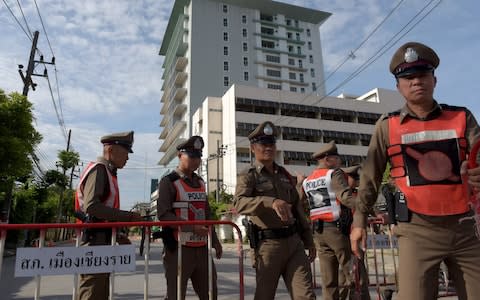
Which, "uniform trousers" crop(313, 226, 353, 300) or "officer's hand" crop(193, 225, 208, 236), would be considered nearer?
"officer's hand" crop(193, 225, 208, 236)

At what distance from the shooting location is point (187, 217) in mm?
3887

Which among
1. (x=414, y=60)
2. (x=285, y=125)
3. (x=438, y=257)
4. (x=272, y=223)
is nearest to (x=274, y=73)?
(x=285, y=125)

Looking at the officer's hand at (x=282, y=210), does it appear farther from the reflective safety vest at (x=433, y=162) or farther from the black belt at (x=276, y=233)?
the reflective safety vest at (x=433, y=162)

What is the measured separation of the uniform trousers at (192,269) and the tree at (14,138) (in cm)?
1187

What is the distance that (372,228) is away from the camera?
604 cm

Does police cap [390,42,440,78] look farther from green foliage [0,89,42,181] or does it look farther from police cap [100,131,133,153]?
green foliage [0,89,42,181]

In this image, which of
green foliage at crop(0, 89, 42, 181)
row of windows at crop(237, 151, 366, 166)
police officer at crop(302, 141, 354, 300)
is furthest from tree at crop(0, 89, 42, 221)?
row of windows at crop(237, 151, 366, 166)

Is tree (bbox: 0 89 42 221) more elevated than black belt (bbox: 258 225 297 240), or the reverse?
tree (bbox: 0 89 42 221)

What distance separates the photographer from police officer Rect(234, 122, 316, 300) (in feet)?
10.1

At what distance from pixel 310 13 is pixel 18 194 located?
6448cm

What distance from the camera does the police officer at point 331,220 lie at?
14.4ft

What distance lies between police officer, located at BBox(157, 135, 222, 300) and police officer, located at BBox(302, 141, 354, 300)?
4.83ft

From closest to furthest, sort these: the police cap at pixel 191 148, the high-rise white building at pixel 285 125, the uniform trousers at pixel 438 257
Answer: the uniform trousers at pixel 438 257 → the police cap at pixel 191 148 → the high-rise white building at pixel 285 125

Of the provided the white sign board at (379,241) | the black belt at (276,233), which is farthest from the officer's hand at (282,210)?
the white sign board at (379,241)
